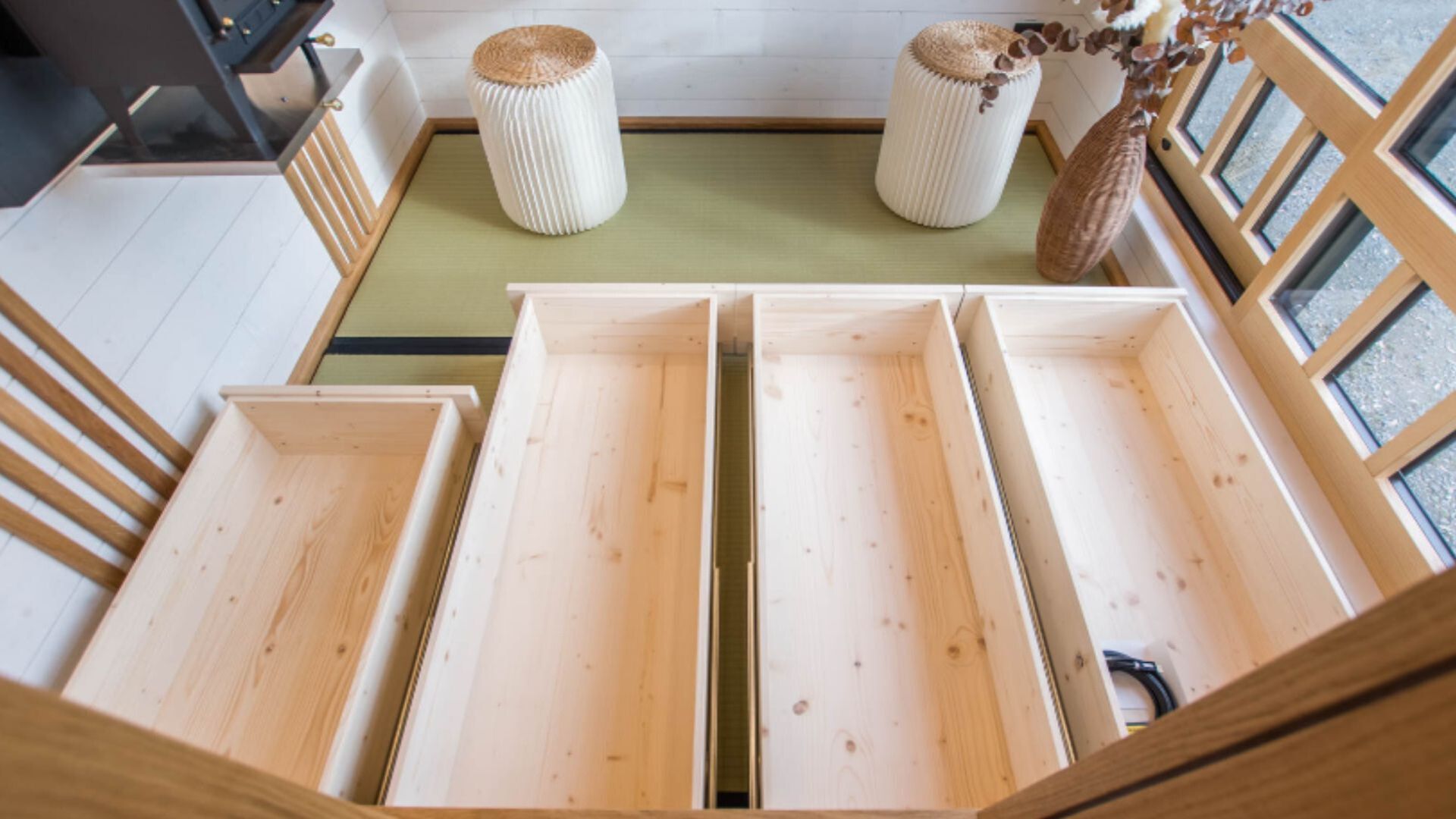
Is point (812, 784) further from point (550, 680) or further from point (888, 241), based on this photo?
point (888, 241)

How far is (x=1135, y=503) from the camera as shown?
1.59 metres

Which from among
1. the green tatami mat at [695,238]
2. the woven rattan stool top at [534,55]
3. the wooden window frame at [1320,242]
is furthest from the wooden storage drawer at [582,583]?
the wooden window frame at [1320,242]

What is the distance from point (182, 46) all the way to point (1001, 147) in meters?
2.07

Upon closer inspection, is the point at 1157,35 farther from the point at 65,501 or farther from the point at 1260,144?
the point at 65,501

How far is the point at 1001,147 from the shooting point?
2.25m

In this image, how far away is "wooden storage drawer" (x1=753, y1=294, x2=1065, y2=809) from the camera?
123 cm

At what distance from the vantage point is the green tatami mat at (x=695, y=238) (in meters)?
2.30

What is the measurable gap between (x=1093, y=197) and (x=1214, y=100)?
64 cm

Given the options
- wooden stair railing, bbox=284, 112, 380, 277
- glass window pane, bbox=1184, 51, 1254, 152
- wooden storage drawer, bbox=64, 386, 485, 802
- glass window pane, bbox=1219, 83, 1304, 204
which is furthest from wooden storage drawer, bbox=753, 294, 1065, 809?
wooden stair railing, bbox=284, 112, 380, 277

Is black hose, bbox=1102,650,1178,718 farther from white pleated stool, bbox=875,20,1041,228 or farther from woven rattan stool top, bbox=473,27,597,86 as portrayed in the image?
woven rattan stool top, bbox=473,27,597,86

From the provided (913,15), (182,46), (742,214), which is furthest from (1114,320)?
(182,46)

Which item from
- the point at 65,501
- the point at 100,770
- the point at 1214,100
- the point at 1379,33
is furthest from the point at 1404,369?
the point at 65,501

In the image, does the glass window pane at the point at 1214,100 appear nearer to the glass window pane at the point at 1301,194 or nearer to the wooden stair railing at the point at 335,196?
the glass window pane at the point at 1301,194

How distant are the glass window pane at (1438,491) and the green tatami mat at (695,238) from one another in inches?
42.8
